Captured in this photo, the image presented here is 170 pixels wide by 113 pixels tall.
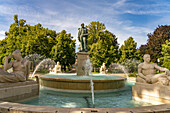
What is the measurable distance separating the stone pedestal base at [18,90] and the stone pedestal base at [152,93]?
187 inches

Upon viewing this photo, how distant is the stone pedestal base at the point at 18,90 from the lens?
497 centimetres

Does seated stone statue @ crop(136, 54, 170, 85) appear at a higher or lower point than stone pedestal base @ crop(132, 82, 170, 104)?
higher

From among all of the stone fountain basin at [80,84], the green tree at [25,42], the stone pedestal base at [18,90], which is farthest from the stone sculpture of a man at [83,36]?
the green tree at [25,42]

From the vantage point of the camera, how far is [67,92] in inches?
319

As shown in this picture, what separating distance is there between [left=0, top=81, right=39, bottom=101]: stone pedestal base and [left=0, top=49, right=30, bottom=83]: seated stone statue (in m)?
0.21

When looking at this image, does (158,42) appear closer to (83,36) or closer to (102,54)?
(102,54)

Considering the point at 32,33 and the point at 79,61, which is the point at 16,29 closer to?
the point at 32,33

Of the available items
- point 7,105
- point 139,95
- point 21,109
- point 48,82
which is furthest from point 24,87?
point 139,95

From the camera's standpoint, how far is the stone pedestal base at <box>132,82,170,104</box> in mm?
5300

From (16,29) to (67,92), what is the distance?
3499cm

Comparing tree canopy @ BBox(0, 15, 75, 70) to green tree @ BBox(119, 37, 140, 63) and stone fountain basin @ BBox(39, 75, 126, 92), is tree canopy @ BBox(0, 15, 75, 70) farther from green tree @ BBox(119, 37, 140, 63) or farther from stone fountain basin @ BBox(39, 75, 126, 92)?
stone fountain basin @ BBox(39, 75, 126, 92)

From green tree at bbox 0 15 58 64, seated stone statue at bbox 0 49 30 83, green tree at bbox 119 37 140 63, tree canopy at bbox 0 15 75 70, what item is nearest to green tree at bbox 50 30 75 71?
tree canopy at bbox 0 15 75 70

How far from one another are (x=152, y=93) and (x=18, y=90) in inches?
215

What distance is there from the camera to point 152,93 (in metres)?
5.73
